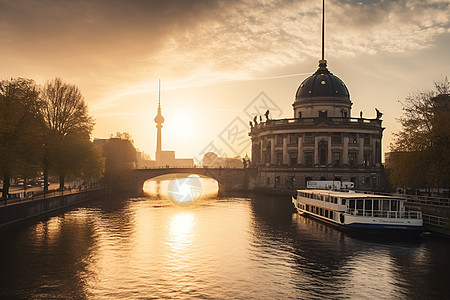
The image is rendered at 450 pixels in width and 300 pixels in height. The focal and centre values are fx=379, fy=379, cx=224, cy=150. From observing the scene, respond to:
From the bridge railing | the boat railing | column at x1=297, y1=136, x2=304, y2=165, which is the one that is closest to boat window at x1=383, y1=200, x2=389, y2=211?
the boat railing

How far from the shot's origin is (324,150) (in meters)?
100

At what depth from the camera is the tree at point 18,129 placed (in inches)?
1772

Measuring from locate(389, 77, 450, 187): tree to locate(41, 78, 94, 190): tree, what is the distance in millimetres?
51630

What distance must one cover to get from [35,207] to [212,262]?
31721mm

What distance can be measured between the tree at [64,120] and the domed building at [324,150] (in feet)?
175

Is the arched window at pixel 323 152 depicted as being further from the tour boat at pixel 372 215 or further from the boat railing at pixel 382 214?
the boat railing at pixel 382 214

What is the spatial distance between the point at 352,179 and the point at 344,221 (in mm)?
59227

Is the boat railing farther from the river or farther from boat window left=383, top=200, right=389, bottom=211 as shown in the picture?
the river

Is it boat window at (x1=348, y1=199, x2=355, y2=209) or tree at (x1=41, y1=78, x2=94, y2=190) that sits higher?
tree at (x1=41, y1=78, x2=94, y2=190)

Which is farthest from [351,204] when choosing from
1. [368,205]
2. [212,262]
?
[212,262]

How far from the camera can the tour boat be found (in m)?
39.8

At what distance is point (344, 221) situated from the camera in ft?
143

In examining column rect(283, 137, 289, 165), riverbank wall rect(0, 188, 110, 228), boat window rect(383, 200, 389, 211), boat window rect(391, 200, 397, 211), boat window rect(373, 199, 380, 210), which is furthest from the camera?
column rect(283, 137, 289, 165)

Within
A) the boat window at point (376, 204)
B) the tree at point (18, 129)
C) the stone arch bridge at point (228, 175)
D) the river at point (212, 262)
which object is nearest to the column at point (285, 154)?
the stone arch bridge at point (228, 175)
